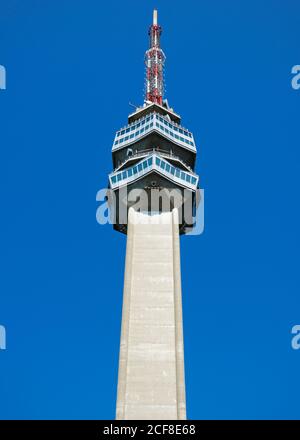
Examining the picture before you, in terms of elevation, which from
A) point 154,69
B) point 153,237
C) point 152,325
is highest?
point 154,69

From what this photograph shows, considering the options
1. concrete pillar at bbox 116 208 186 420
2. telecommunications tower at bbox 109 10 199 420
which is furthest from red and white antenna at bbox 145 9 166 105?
concrete pillar at bbox 116 208 186 420

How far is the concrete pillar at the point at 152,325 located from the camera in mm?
55688

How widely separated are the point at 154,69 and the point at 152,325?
122ft

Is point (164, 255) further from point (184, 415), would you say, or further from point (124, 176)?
point (184, 415)

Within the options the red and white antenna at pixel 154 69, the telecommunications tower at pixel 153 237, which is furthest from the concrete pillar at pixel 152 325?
the red and white antenna at pixel 154 69

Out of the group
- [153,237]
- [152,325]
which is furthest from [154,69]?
[152,325]

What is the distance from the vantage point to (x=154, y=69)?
8688 centimetres

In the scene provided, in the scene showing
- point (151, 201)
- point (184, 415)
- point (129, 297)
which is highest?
point (151, 201)

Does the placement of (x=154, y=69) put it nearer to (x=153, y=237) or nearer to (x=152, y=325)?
(x=153, y=237)

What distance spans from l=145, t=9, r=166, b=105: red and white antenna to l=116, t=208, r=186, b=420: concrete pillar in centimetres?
2033

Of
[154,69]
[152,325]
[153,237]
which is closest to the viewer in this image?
[152,325]

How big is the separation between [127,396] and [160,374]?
125 inches
